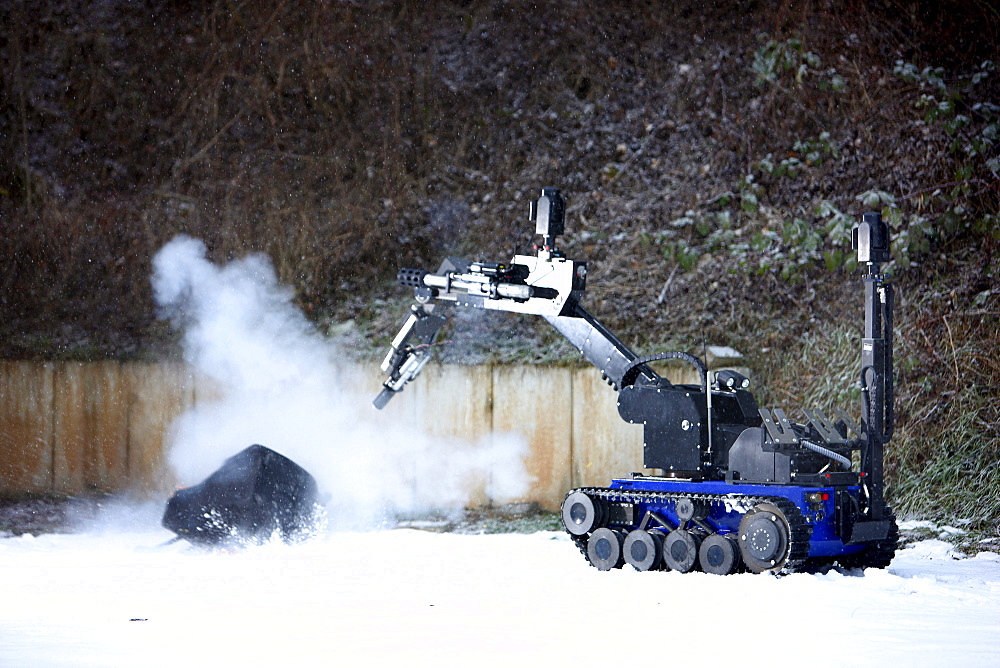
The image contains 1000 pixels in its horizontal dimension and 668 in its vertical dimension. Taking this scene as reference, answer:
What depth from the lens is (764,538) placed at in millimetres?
7484

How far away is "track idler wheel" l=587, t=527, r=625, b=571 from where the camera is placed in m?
8.21

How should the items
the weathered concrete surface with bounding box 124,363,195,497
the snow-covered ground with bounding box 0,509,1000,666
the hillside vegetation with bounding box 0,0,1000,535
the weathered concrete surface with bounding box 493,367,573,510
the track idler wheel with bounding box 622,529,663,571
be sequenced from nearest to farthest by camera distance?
1. the snow-covered ground with bounding box 0,509,1000,666
2. the track idler wheel with bounding box 622,529,663,571
3. the weathered concrete surface with bounding box 493,367,573,510
4. the weathered concrete surface with bounding box 124,363,195,497
5. the hillside vegetation with bounding box 0,0,1000,535

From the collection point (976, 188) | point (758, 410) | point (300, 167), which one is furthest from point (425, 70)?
point (758, 410)

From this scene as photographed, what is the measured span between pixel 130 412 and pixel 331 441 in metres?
1.98

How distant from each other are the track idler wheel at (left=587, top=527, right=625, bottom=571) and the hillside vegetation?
3837mm

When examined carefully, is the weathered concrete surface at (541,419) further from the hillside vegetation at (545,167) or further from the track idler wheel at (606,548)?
the track idler wheel at (606,548)

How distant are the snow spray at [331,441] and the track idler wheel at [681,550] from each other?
403cm

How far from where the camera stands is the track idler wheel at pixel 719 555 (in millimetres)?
7707

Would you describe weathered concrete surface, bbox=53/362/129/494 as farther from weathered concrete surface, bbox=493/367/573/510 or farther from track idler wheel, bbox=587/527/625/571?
track idler wheel, bbox=587/527/625/571

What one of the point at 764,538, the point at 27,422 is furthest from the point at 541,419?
the point at 27,422

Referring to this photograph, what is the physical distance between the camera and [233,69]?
15.6 meters

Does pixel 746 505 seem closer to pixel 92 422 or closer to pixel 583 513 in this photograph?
pixel 583 513

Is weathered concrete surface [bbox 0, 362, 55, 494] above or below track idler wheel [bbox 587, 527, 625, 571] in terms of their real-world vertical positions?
above

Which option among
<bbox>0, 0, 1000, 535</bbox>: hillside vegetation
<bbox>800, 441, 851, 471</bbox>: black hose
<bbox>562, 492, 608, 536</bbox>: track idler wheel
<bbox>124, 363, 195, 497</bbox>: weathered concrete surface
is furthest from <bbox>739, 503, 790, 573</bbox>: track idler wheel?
<bbox>124, 363, 195, 497</bbox>: weathered concrete surface
